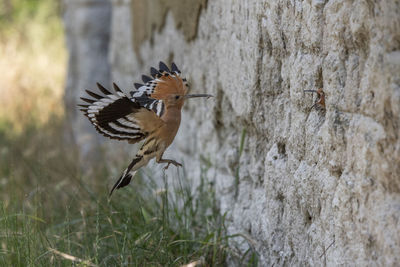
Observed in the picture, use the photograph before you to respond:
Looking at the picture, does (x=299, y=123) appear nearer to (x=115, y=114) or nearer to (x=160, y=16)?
(x=115, y=114)

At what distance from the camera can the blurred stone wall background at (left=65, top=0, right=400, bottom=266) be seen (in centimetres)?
130

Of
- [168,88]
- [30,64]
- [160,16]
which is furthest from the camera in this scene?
[30,64]

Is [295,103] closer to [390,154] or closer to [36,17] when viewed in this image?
[390,154]

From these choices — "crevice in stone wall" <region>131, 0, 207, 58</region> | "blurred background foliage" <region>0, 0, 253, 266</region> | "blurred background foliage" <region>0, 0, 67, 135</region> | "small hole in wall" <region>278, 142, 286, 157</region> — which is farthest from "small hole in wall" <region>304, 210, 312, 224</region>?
"blurred background foliage" <region>0, 0, 67, 135</region>

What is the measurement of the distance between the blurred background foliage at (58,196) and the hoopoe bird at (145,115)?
0.31 meters

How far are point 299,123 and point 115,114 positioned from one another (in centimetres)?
58

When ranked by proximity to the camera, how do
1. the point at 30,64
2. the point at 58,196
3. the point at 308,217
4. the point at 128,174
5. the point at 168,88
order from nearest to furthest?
the point at 308,217 → the point at 168,88 → the point at 128,174 → the point at 58,196 → the point at 30,64

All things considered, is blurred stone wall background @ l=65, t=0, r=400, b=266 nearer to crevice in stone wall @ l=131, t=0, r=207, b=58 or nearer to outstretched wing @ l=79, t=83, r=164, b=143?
crevice in stone wall @ l=131, t=0, r=207, b=58

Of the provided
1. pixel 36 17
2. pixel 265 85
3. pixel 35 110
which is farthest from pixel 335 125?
pixel 36 17

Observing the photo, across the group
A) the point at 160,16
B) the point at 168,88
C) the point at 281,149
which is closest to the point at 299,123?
the point at 281,149

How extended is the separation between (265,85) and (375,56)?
747 millimetres

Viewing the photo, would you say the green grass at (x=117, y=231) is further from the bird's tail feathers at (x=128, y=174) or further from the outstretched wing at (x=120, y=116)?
the outstretched wing at (x=120, y=116)

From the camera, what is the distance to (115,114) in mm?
1755

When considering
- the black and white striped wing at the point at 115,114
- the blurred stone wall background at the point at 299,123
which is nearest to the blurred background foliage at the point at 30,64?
the blurred stone wall background at the point at 299,123
